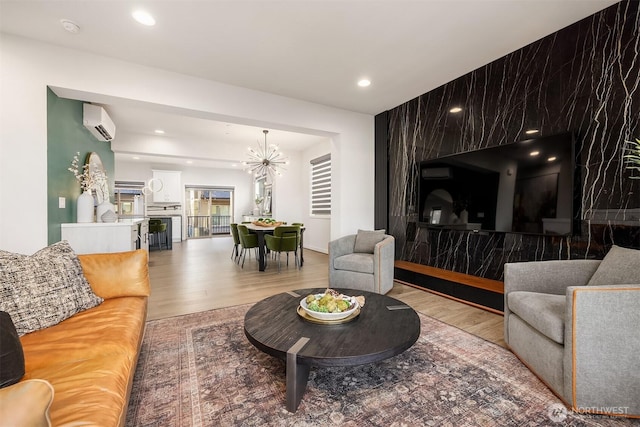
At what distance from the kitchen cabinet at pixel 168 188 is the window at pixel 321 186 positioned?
483cm

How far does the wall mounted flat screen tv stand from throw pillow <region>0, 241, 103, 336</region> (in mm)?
3751

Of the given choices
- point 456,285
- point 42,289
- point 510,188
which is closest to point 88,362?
point 42,289

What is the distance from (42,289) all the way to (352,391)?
6.17ft

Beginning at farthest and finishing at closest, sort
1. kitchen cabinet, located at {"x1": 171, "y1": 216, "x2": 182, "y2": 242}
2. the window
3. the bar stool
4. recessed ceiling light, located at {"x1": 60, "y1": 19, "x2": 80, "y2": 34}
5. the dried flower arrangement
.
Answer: kitchen cabinet, located at {"x1": 171, "y1": 216, "x2": 182, "y2": 242} → the bar stool → the window → the dried flower arrangement → recessed ceiling light, located at {"x1": 60, "y1": 19, "x2": 80, "y2": 34}

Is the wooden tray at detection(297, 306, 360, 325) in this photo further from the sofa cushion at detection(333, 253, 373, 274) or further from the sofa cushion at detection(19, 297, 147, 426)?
the sofa cushion at detection(333, 253, 373, 274)

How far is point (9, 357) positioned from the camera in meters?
1.01

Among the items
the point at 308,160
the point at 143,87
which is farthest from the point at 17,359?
the point at 308,160

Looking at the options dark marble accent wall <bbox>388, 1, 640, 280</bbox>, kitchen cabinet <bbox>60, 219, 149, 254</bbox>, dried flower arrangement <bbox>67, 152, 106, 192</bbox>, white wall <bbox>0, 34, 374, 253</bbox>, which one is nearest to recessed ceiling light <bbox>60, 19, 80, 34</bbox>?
white wall <bbox>0, 34, 374, 253</bbox>

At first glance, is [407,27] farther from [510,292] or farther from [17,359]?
[17,359]

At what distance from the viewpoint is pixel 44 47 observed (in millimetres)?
2842

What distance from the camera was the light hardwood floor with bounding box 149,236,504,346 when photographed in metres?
2.84

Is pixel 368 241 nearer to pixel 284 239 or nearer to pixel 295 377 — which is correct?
pixel 284 239

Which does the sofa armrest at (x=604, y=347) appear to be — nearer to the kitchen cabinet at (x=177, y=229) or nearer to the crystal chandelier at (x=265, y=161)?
the crystal chandelier at (x=265, y=161)

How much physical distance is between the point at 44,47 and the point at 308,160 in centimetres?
557
